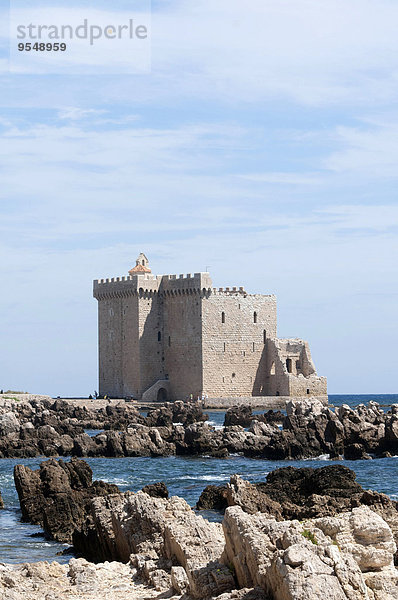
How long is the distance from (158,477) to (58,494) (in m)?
6.59

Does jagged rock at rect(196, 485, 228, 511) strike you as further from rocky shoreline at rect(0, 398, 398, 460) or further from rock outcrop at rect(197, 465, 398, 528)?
rocky shoreline at rect(0, 398, 398, 460)

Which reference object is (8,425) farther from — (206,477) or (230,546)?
(230,546)

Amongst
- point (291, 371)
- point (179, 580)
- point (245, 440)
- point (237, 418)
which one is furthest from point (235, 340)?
point (179, 580)

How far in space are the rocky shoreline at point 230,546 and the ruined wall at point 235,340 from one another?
37572 mm

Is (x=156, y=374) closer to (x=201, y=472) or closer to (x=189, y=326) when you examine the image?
(x=189, y=326)

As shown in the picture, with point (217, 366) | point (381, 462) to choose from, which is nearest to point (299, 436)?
point (381, 462)

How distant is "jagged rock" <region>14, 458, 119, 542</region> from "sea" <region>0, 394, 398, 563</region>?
0.73ft

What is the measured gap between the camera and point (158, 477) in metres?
21.3

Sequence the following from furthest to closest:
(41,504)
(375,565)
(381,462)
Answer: (381,462) → (41,504) → (375,565)

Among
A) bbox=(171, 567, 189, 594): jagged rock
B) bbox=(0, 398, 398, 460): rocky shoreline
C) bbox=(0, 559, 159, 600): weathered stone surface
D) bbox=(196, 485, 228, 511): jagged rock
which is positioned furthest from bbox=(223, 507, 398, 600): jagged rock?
bbox=(0, 398, 398, 460): rocky shoreline

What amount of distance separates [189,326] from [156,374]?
330 cm

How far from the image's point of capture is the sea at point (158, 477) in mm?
12797

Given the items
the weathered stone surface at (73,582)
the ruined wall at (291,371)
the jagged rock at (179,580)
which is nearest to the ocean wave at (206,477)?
the weathered stone surface at (73,582)

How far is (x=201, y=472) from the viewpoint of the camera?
22.5m
